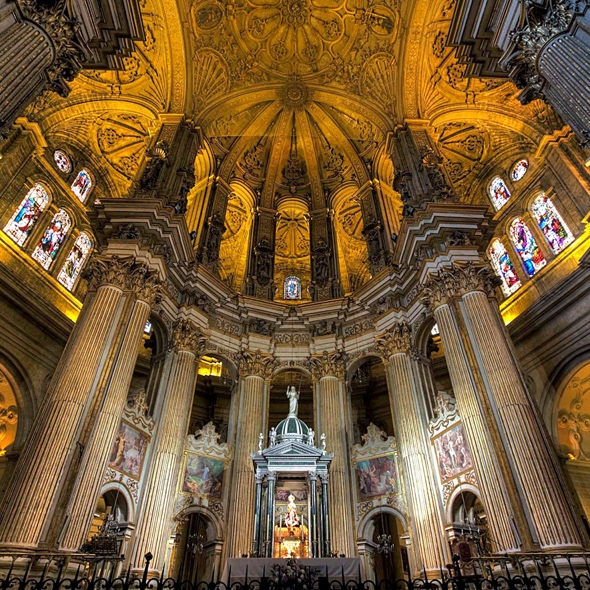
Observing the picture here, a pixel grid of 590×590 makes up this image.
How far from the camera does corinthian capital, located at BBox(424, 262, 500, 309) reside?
13.6 meters

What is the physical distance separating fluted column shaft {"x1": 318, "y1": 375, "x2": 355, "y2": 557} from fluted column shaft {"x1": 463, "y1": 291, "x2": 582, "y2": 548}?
5959 millimetres

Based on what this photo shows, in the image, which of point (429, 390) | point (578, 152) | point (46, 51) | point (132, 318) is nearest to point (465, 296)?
point (429, 390)

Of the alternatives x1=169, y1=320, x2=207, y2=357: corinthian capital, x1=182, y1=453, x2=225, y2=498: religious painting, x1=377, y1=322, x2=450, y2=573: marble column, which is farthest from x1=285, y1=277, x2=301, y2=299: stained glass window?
x1=182, y1=453, x2=225, y2=498: religious painting

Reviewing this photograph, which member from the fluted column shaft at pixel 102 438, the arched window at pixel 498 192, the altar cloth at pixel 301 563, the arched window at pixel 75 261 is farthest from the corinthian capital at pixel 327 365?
the arched window at pixel 75 261

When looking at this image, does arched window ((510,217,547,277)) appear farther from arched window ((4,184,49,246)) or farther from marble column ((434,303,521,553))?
arched window ((4,184,49,246))

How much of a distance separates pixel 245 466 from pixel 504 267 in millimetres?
13290

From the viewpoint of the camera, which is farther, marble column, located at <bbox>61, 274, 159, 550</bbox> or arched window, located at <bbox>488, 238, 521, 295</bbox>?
arched window, located at <bbox>488, 238, 521, 295</bbox>

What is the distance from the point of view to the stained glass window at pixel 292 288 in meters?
23.7

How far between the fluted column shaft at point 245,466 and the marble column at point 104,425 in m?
4.84

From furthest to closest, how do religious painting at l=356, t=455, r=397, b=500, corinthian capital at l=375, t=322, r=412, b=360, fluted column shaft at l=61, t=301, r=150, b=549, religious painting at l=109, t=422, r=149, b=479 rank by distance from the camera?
corinthian capital at l=375, t=322, r=412, b=360 → religious painting at l=356, t=455, r=397, b=500 → religious painting at l=109, t=422, r=149, b=479 → fluted column shaft at l=61, t=301, r=150, b=549

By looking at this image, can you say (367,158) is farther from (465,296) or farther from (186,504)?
(186,504)

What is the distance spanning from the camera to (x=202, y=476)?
14758 mm

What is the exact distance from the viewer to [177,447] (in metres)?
14.1

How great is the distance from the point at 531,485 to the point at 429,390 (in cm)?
512
